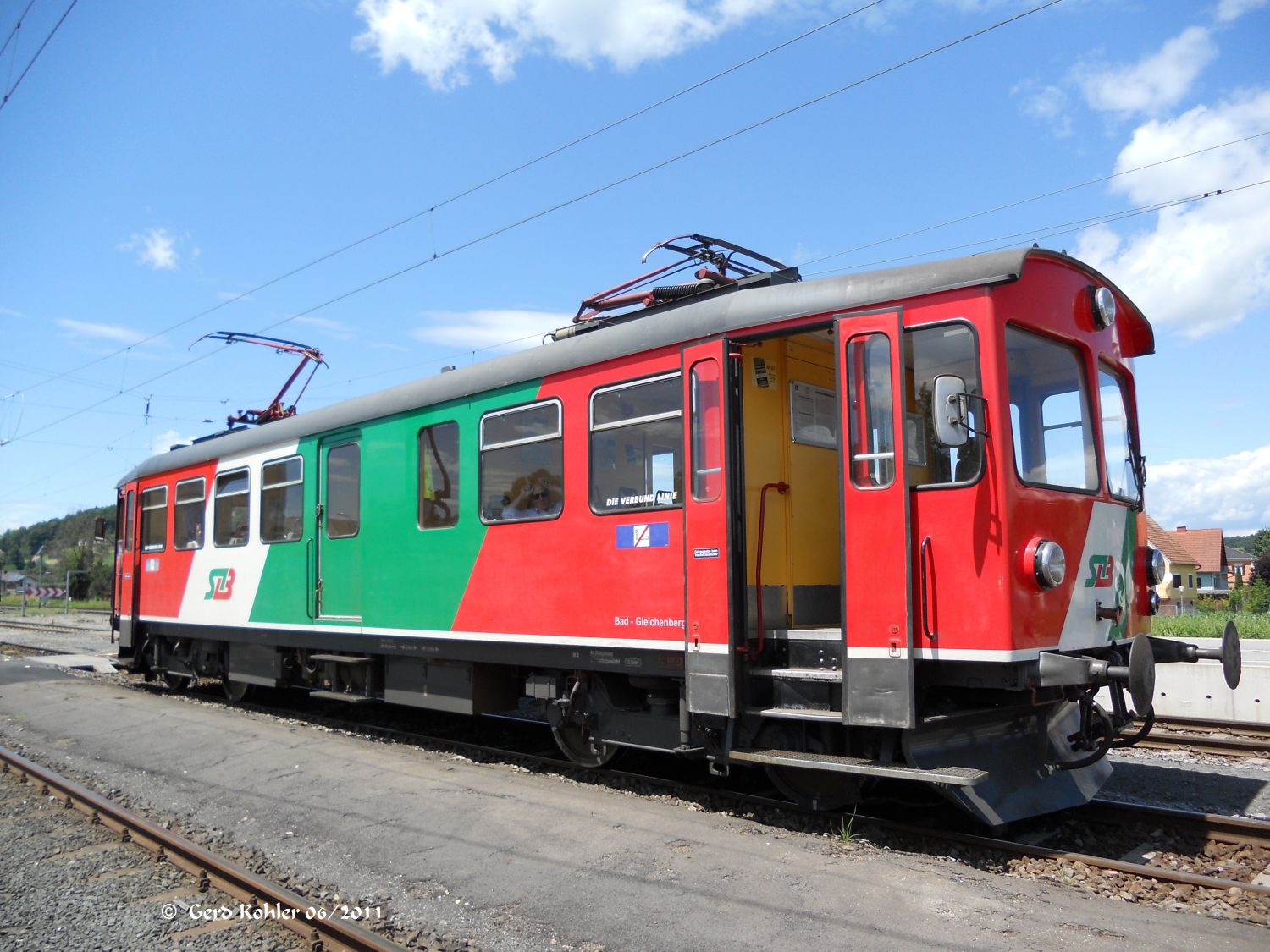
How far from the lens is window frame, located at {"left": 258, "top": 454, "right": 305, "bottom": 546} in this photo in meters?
10.2

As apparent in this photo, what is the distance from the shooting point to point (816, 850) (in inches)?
212

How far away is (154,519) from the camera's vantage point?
1357 centimetres

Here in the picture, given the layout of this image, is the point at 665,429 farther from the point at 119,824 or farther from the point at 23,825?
the point at 23,825

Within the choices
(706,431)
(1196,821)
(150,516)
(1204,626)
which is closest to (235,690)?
(150,516)

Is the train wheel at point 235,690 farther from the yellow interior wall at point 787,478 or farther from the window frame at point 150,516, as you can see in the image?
the yellow interior wall at point 787,478

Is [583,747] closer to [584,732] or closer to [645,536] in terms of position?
[584,732]

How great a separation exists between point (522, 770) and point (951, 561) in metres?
4.15

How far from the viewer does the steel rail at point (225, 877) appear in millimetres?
4270

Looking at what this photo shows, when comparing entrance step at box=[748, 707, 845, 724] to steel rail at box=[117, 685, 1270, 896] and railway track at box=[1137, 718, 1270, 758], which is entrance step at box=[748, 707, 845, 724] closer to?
steel rail at box=[117, 685, 1270, 896]

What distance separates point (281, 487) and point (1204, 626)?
49.0 feet

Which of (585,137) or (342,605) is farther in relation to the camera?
(585,137)

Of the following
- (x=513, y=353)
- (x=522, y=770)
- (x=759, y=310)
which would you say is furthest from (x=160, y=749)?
(x=759, y=310)

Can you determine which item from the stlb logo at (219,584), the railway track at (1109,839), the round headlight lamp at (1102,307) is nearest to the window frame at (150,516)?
the stlb logo at (219,584)

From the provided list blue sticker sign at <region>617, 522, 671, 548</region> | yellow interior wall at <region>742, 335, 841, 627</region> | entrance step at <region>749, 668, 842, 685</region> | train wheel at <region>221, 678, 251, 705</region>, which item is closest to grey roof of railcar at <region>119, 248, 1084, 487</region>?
yellow interior wall at <region>742, 335, 841, 627</region>
